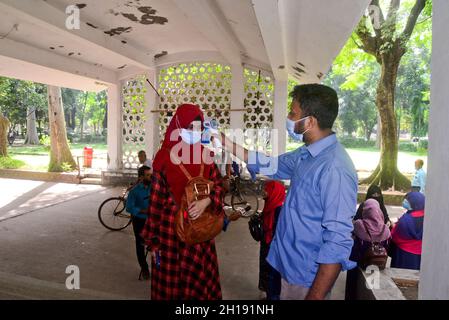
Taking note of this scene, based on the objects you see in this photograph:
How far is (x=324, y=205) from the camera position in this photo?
1377 millimetres

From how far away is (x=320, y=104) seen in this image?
1556mm

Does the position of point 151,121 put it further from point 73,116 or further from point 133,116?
point 73,116

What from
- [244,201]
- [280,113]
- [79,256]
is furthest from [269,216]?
[280,113]

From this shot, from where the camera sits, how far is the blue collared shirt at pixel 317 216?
1342 mm

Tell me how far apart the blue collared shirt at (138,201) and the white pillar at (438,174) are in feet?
9.44

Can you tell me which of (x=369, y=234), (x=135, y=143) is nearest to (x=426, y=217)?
(x=369, y=234)

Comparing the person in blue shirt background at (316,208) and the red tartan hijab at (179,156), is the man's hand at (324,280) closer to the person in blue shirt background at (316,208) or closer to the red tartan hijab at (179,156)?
the person in blue shirt background at (316,208)

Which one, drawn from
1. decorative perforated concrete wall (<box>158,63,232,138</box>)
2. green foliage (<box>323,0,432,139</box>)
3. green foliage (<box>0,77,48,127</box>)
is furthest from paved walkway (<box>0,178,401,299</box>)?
green foliage (<box>0,77,48,127</box>)

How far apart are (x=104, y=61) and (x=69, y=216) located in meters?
3.35

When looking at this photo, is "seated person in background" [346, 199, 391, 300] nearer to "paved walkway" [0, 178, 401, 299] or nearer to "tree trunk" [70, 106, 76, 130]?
"paved walkway" [0, 178, 401, 299]

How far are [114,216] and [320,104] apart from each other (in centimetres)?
473

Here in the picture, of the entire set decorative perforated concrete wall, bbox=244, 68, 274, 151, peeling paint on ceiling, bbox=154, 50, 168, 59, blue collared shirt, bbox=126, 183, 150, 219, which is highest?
peeling paint on ceiling, bbox=154, 50, 168, 59

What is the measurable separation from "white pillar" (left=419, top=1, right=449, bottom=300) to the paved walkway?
7.28 ft

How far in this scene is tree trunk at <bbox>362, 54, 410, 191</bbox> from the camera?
8594 mm
